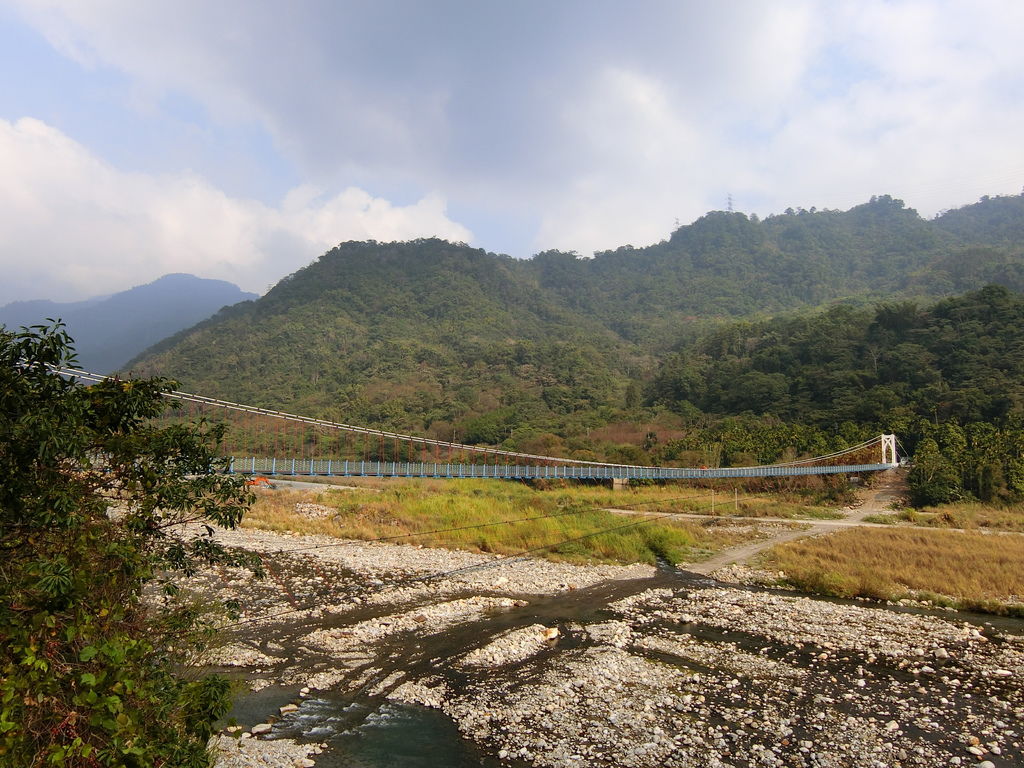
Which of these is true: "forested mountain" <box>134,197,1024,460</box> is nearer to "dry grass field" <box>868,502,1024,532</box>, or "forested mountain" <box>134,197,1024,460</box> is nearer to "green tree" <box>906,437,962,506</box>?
"green tree" <box>906,437,962,506</box>

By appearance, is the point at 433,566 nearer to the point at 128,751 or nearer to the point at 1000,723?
the point at 1000,723

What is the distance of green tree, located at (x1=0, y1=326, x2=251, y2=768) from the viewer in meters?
2.96

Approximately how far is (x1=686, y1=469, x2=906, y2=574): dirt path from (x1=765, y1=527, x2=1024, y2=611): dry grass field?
96 cm

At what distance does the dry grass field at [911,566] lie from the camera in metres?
12.9

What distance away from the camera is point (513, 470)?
31.8 meters

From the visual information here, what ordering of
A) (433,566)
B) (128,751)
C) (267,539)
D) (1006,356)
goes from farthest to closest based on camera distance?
(1006,356) < (267,539) < (433,566) < (128,751)

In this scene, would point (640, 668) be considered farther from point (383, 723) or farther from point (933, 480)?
point (933, 480)

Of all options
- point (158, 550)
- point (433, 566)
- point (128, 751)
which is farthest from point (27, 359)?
point (433, 566)

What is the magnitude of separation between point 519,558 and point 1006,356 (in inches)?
1673

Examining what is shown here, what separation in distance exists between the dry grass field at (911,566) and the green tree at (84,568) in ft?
44.9

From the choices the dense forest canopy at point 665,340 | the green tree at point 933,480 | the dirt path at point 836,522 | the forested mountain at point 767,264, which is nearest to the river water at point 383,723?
the dirt path at point 836,522

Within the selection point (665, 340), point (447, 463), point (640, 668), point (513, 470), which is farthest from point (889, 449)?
point (665, 340)

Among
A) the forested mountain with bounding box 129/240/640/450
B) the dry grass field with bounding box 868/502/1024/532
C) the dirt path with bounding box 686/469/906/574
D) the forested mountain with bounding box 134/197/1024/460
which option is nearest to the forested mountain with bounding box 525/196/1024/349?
the forested mountain with bounding box 134/197/1024/460

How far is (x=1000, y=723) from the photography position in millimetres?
6840
